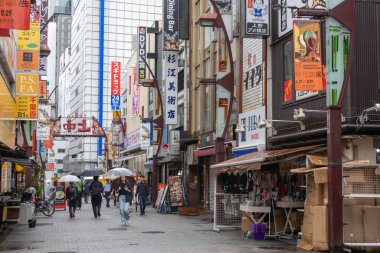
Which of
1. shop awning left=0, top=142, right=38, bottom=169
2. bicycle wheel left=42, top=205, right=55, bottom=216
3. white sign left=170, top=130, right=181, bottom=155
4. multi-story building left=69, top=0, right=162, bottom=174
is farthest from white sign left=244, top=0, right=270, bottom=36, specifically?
multi-story building left=69, top=0, right=162, bottom=174

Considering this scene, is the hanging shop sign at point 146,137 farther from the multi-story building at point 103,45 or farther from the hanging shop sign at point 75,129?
the multi-story building at point 103,45

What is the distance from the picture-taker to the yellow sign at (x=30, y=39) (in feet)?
83.0

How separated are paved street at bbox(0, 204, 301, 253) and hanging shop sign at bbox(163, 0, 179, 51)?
1351 cm

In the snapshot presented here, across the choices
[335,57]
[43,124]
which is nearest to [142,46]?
[43,124]

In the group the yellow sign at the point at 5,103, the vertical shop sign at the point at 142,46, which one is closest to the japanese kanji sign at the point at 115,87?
the vertical shop sign at the point at 142,46

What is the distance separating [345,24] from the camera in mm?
12867

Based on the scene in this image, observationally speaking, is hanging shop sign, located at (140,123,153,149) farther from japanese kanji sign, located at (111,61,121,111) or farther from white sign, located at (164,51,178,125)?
japanese kanji sign, located at (111,61,121,111)

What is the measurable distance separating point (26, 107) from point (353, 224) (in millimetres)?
→ 16434

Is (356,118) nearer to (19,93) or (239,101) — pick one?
(239,101)

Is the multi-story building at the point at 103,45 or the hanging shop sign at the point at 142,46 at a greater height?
the multi-story building at the point at 103,45

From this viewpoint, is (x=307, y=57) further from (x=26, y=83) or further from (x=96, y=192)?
(x=26, y=83)

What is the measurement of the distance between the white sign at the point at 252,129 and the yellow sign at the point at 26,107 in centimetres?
908

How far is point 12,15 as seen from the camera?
12500 mm

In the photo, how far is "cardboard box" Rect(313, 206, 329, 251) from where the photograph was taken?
12.8 meters
